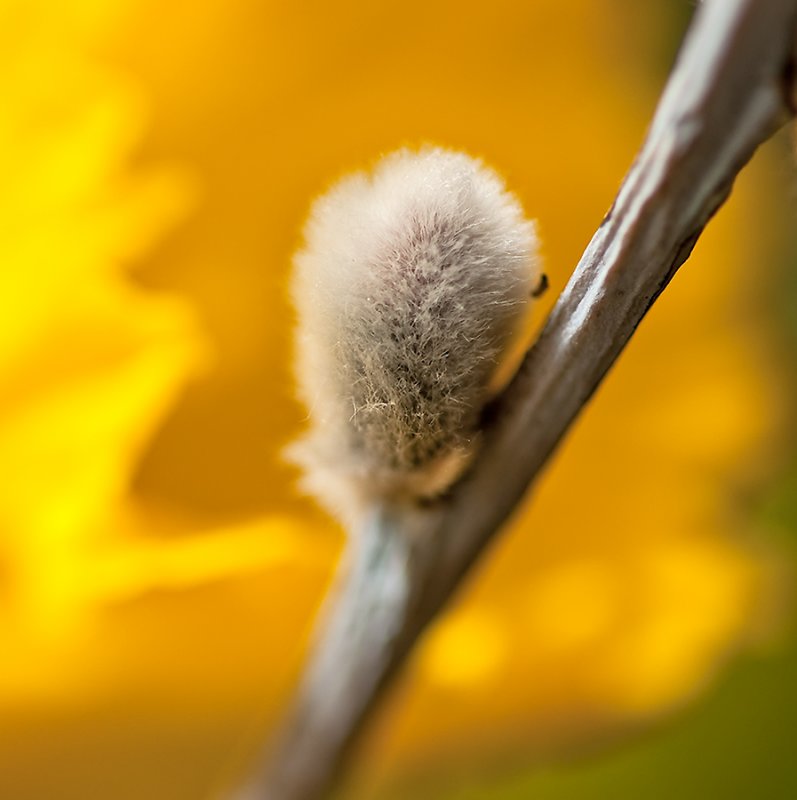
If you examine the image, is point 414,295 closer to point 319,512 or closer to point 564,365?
point 564,365

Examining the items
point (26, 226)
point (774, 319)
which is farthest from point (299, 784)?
point (774, 319)

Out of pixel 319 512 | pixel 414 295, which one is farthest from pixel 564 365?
pixel 319 512

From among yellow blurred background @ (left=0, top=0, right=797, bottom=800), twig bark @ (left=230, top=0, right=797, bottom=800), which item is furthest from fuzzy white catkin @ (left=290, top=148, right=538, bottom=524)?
yellow blurred background @ (left=0, top=0, right=797, bottom=800)

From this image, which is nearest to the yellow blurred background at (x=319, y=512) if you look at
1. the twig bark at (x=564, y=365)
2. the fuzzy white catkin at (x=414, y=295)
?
the twig bark at (x=564, y=365)

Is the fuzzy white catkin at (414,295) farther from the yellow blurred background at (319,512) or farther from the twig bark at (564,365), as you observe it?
the yellow blurred background at (319,512)

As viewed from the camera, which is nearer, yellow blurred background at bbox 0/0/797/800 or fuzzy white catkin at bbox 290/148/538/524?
fuzzy white catkin at bbox 290/148/538/524

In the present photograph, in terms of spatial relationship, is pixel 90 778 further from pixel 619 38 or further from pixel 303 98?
pixel 619 38

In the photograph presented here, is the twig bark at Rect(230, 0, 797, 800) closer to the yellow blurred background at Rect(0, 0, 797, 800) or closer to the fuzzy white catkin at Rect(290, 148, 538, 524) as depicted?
the fuzzy white catkin at Rect(290, 148, 538, 524)
